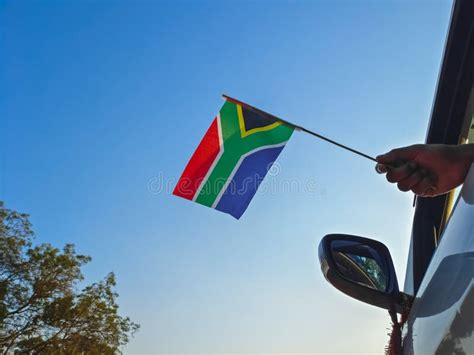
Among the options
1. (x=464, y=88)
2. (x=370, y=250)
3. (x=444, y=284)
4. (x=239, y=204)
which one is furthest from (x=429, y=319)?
(x=239, y=204)

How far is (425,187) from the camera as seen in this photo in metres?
1.42

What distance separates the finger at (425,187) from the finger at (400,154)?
0.28 feet

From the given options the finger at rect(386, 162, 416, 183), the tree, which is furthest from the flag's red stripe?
the tree

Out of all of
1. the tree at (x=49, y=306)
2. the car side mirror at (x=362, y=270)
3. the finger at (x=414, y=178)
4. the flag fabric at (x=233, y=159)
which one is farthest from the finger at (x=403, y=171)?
the tree at (x=49, y=306)

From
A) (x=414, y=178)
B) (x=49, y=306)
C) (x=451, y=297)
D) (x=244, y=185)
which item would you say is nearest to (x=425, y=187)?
(x=414, y=178)

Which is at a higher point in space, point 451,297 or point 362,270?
point 362,270

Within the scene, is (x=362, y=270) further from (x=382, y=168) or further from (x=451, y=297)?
(x=451, y=297)

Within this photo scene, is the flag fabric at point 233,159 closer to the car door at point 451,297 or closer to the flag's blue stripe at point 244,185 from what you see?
the flag's blue stripe at point 244,185

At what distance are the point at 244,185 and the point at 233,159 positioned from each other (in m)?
0.23

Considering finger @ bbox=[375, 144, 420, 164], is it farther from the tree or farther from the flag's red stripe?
the tree

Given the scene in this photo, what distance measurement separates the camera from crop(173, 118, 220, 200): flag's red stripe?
3590 mm

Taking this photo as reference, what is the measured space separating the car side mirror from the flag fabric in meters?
2.18

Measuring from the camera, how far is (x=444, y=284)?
3.14ft

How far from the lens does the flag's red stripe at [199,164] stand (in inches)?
141
